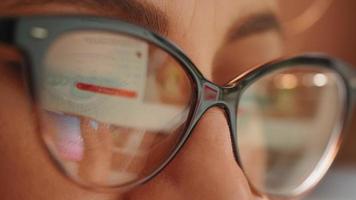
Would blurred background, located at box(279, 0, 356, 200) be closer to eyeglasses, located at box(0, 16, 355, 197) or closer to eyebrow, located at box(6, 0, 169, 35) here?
eyeglasses, located at box(0, 16, 355, 197)

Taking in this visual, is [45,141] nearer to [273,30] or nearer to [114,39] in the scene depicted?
[114,39]

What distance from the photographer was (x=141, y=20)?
0.48 metres

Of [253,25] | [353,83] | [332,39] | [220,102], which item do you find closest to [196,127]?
[220,102]

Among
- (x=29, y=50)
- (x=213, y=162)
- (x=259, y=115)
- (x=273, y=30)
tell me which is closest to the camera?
(x=29, y=50)

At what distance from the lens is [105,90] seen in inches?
18.2

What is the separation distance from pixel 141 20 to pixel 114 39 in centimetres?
4

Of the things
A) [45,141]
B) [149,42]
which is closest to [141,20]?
[149,42]

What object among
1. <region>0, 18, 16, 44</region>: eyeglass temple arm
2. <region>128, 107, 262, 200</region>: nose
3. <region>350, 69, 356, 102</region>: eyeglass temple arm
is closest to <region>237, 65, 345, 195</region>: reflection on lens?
<region>350, 69, 356, 102</region>: eyeglass temple arm

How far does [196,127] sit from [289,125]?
1.17ft

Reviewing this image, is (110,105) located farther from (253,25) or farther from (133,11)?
(253,25)

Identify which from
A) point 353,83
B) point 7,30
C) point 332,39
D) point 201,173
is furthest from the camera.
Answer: point 332,39

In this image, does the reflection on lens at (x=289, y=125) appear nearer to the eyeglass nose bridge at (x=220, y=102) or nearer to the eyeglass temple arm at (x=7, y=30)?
the eyeglass nose bridge at (x=220, y=102)

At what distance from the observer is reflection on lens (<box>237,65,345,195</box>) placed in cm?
69

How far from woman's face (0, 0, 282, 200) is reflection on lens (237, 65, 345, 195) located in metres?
0.09
